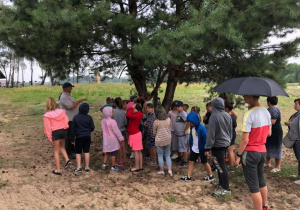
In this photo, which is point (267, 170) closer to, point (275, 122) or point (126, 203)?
point (275, 122)

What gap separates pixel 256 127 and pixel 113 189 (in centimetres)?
259

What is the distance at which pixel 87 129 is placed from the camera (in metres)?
5.20

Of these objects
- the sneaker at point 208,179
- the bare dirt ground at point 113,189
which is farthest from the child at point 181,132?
the sneaker at point 208,179

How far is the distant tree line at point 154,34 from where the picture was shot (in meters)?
4.27

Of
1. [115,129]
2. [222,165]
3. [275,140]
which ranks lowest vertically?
[222,165]

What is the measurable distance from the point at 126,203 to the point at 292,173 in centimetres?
364

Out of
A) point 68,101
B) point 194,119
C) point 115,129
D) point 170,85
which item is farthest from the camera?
point 170,85

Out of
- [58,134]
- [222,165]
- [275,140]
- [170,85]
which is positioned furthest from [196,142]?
[170,85]

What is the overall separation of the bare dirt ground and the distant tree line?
2.20 metres

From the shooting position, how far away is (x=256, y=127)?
3443mm

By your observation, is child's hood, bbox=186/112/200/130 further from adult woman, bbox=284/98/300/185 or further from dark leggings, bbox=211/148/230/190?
adult woman, bbox=284/98/300/185

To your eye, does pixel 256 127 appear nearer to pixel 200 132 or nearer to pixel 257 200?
pixel 257 200

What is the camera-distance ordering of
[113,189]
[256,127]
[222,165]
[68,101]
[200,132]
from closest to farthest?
[256,127] → [222,165] → [113,189] → [200,132] → [68,101]

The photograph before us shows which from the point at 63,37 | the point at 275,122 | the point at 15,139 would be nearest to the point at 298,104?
the point at 275,122
